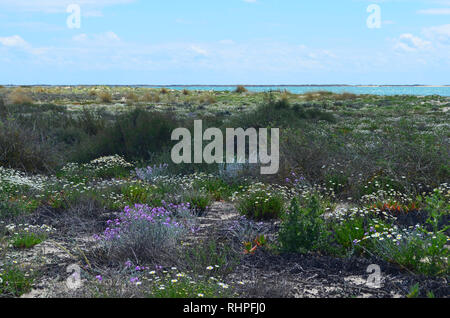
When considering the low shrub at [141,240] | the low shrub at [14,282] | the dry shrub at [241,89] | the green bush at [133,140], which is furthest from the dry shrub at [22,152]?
the dry shrub at [241,89]

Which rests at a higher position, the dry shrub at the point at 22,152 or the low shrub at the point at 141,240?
the dry shrub at the point at 22,152

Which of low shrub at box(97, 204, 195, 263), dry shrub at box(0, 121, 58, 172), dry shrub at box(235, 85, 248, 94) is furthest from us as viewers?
dry shrub at box(235, 85, 248, 94)

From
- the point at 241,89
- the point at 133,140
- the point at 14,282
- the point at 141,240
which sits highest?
the point at 241,89

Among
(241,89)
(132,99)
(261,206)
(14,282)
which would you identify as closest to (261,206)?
(261,206)

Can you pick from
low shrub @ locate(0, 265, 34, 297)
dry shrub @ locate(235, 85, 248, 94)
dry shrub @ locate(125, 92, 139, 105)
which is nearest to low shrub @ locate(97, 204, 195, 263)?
A: low shrub @ locate(0, 265, 34, 297)

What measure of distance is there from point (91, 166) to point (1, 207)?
147 inches

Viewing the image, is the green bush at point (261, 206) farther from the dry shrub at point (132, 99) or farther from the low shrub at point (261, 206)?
the dry shrub at point (132, 99)

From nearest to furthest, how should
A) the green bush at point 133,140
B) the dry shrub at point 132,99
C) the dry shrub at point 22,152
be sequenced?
the dry shrub at point 22,152
the green bush at point 133,140
the dry shrub at point 132,99

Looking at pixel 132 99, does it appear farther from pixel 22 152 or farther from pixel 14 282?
pixel 14 282

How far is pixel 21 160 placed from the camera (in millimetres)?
10516

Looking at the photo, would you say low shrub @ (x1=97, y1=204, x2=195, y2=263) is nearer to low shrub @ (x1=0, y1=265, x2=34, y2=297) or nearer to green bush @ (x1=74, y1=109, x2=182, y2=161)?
low shrub @ (x1=0, y1=265, x2=34, y2=297)

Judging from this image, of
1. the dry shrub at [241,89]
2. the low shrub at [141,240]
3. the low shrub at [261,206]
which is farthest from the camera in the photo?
the dry shrub at [241,89]
